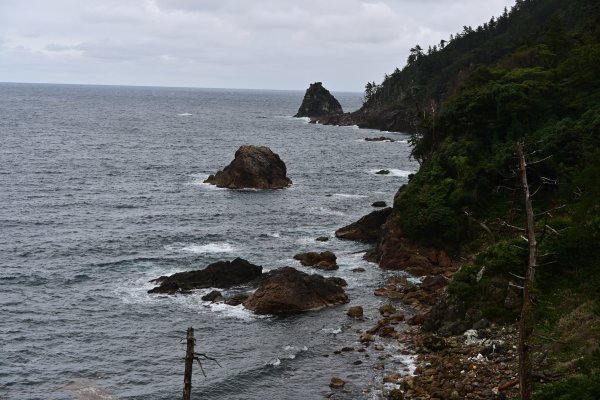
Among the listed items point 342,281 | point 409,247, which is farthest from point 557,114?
point 342,281

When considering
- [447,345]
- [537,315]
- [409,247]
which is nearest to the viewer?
[537,315]

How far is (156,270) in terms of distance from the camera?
57.8 m

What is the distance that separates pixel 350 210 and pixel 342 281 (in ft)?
99.8

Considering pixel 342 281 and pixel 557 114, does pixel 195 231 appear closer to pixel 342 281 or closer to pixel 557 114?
pixel 342 281

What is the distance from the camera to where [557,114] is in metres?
60.2

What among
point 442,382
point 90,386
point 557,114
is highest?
point 557,114

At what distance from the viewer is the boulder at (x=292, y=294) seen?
4725cm

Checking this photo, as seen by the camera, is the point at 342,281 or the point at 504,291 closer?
the point at 504,291

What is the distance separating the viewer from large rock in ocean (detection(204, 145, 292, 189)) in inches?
3850

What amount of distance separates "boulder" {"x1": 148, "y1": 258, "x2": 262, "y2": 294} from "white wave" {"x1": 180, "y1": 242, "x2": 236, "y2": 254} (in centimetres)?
910

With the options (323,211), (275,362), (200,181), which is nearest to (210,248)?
(323,211)

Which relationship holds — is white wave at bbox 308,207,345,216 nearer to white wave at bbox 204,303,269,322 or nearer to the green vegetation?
the green vegetation

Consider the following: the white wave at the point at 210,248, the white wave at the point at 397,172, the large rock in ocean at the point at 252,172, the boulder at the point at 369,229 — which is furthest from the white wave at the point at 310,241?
the white wave at the point at 397,172

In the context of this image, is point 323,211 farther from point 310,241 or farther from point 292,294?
point 292,294
